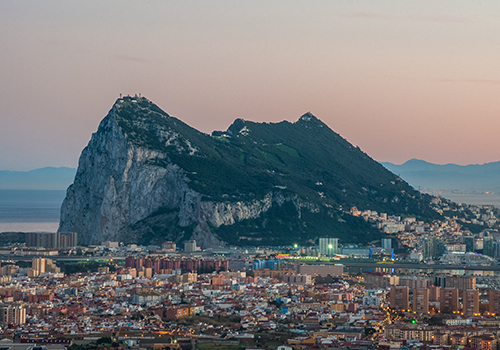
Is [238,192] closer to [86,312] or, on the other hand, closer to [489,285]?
[489,285]

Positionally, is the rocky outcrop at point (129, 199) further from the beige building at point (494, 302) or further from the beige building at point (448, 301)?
the beige building at point (494, 302)

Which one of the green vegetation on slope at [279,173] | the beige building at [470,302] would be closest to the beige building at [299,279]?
the beige building at [470,302]

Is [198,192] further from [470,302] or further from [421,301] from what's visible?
[470,302]

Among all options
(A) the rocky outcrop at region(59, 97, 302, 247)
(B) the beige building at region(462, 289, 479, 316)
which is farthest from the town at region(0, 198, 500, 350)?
(A) the rocky outcrop at region(59, 97, 302, 247)

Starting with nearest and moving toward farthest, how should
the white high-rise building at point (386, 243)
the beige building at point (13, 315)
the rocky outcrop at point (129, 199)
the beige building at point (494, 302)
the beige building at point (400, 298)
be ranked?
1. the beige building at point (13, 315)
2. the beige building at point (494, 302)
3. the beige building at point (400, 298)
4. the rocky outcrop at point (129, 199)
5. the white high-rise building at point (386, 243)

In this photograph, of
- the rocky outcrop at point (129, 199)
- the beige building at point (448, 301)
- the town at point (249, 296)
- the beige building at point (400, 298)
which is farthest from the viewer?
the rocky outcrop at point (129, 199)

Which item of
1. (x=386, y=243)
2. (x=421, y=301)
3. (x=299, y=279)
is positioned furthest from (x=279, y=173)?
(x=421, y=301)
